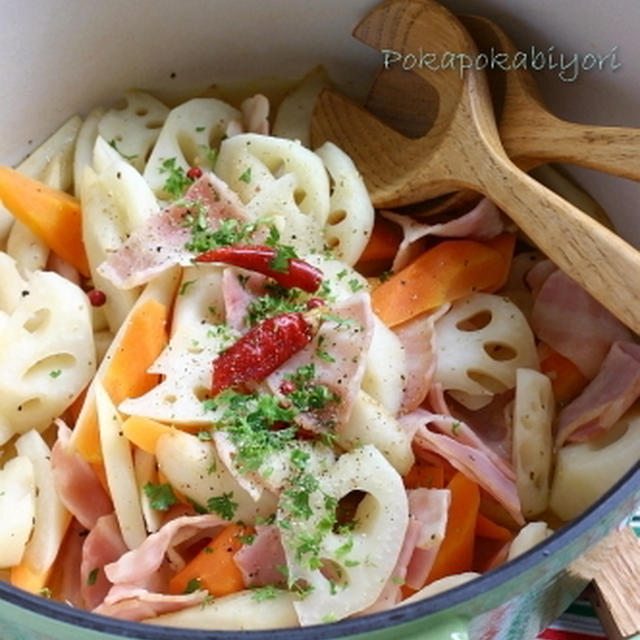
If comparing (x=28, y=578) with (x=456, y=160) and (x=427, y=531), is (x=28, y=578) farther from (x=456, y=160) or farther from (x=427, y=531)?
(x=456, y=160)

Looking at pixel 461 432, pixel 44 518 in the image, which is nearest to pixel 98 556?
pixel 44 518

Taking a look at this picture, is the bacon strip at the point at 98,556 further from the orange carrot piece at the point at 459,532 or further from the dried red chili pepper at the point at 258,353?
the orange carrot piece at the point at 459,532

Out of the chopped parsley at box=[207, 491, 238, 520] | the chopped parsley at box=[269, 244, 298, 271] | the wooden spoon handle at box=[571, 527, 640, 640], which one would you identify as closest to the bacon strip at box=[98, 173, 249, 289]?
the chopped parsley at box=[269, 244, 298, 271]

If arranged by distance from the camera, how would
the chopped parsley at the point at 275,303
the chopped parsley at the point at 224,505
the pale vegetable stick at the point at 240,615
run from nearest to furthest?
1. the pale vegetable stick at the point at 240,615
2. the chopped parsley at the point at 224,505
3. the chopped parsley at the point at 275,303

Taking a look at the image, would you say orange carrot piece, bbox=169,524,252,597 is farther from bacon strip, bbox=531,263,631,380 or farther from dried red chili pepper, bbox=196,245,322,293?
bacon strip, bbox=531,263,631,380

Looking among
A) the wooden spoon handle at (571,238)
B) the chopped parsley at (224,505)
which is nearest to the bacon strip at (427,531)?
the chopped parsley at (224,505)
